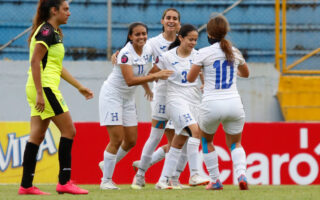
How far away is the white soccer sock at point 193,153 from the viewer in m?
7.39

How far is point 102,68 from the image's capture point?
1058 centimetres

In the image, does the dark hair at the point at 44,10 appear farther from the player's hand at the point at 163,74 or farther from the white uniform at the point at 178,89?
the white uniform at the point at 178,89

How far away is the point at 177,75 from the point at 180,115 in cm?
44

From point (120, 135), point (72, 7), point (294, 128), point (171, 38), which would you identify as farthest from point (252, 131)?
point (72, 7)

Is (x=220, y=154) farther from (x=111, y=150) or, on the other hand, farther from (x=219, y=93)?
(x=219, y=93)

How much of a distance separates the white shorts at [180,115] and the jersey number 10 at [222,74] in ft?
2.71

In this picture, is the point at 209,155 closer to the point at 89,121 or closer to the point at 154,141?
the point at 154,141

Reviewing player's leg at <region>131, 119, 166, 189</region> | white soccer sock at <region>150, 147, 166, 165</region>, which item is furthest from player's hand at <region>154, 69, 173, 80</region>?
white soccer sock at <region>150, 147, 166, 165</region>

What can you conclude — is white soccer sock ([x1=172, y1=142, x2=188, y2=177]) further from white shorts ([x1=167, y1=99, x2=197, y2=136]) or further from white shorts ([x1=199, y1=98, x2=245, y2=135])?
white shorts ([x1=199, y1=98, x2=245, y2=135])

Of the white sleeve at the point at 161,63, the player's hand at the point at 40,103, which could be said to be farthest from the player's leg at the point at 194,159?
the player's hand at the point at 40,103

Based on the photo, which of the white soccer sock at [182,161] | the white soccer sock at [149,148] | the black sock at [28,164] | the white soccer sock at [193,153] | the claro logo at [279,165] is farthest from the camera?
the claro logo at [279,165]

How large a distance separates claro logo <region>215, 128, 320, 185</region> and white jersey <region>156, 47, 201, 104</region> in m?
2.57

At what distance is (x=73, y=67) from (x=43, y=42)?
15.1 feet

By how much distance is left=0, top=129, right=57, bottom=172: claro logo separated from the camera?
31.2ft
